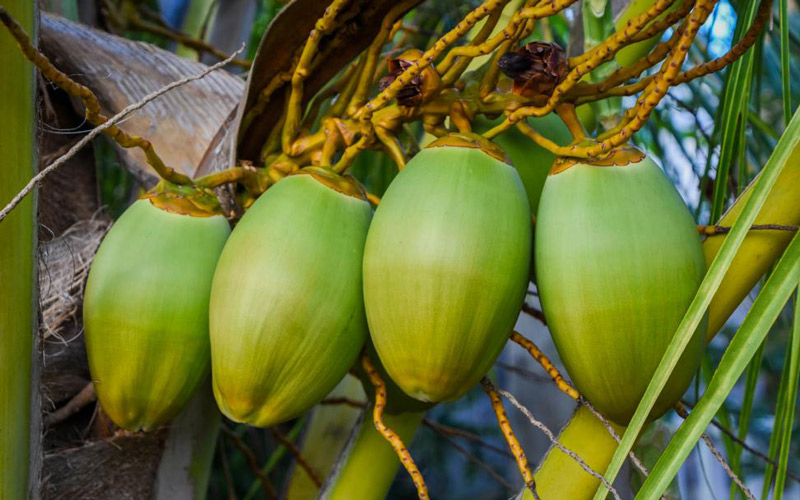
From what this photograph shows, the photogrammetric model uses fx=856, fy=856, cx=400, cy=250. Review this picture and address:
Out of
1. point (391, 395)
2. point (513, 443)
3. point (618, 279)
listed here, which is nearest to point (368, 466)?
point (391, 395)

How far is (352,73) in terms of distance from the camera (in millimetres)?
837

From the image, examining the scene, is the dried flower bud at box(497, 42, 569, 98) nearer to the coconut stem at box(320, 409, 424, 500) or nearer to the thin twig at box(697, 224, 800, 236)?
the thin twig at box(697, 224, 800, 236)

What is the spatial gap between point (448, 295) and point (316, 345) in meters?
0.11

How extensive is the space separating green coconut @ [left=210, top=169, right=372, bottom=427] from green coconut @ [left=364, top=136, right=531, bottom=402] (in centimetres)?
3

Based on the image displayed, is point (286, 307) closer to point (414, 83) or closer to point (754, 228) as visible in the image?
point (414, 83)

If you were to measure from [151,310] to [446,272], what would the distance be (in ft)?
0.79

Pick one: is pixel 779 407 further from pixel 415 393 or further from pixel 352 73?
pixel 352 73

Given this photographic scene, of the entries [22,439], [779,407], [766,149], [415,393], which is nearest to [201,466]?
[22,439]

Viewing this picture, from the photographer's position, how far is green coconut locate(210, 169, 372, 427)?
2.00 feet

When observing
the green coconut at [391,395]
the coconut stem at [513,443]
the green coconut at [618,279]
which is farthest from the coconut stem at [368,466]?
the green coconut at [618,279]

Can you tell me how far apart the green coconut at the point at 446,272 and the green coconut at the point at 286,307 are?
0.10ft

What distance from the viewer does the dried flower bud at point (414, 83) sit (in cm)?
71

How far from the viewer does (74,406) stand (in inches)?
34.5

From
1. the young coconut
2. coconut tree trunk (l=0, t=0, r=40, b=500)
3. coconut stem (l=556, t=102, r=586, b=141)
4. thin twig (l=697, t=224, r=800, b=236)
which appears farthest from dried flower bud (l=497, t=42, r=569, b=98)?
coconut tree trunk (l=0, t=0, r=40, b=500)
